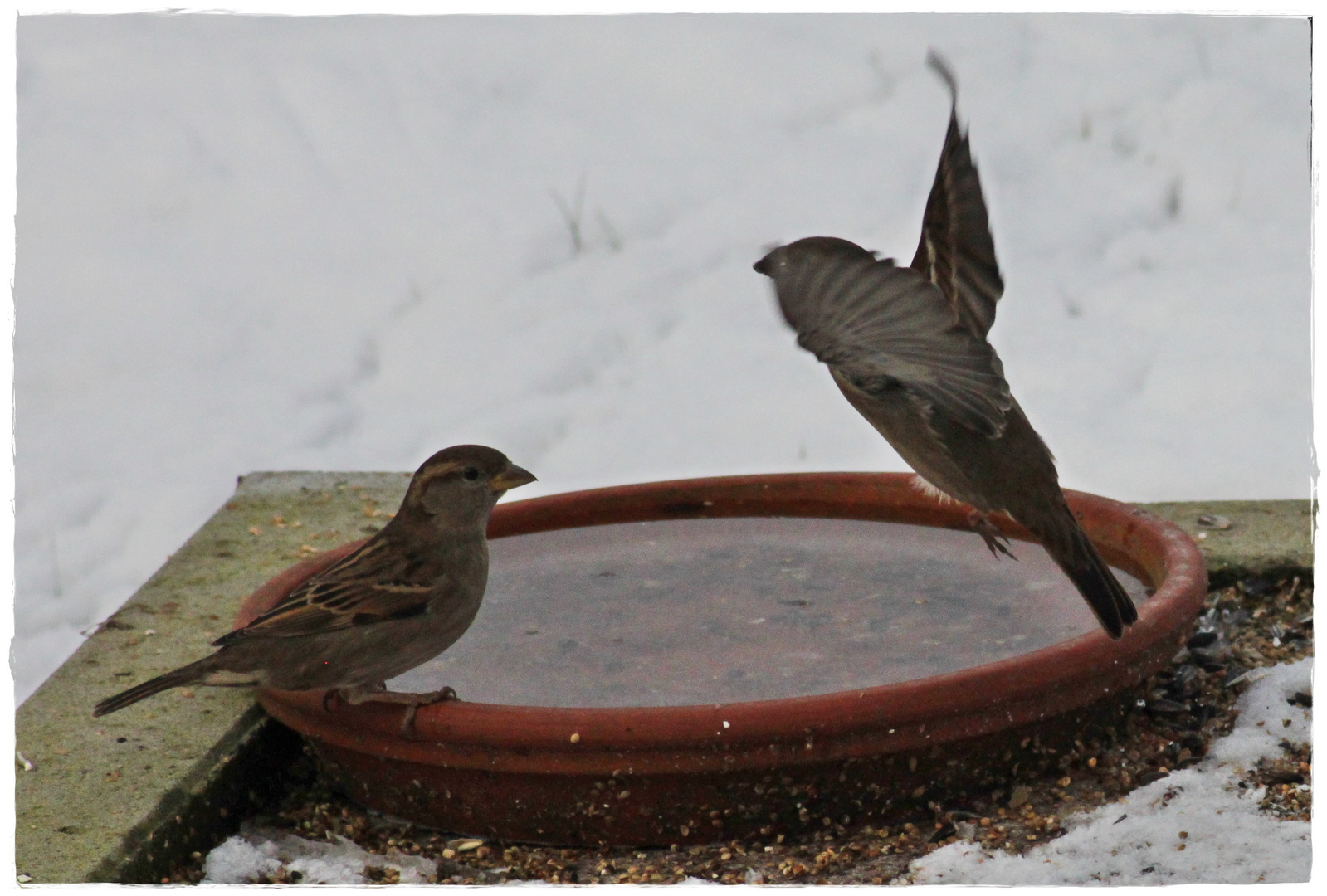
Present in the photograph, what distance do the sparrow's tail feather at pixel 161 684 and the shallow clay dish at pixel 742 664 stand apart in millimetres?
183

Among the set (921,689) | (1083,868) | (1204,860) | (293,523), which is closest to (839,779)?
(921,689)

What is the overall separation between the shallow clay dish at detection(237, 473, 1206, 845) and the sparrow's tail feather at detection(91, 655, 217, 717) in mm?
183

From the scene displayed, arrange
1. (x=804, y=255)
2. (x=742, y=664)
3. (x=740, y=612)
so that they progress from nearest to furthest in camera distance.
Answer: (x=804, y=255) → (x=742, y=664) → (x=740, y=612)

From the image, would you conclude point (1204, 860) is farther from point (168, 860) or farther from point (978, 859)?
point (168, 860)

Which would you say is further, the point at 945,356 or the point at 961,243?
the point at 961,243

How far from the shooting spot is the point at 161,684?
3.12 metres

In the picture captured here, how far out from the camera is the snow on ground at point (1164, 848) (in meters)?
3.05

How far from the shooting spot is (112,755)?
3.46 metres

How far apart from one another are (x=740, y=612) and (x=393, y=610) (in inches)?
37.6

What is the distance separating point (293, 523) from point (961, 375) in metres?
2.80

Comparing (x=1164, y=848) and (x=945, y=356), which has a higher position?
(x=945, y=356)

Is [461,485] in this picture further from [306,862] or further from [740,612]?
[740,612]

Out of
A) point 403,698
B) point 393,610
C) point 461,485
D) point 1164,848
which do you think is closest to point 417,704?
point 403,698

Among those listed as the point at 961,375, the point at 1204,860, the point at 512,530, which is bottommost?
the point at 1204,860
